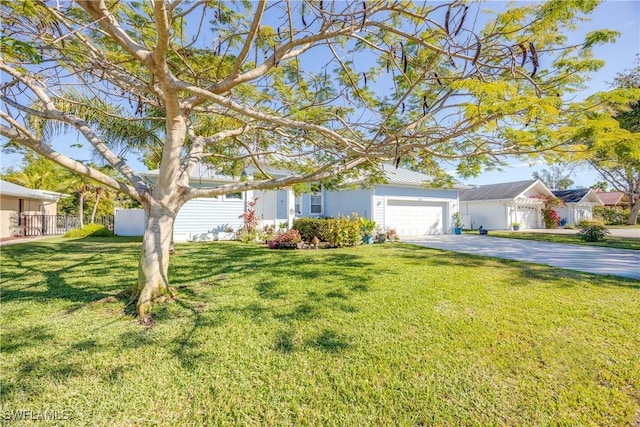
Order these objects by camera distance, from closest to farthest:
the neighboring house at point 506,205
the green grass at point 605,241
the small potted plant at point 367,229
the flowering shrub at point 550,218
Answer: the green grass at point 605,241 → the small potted plant at point 367,229 → the neighboring house at point 506,205 → the flowering shrub at point 550,218

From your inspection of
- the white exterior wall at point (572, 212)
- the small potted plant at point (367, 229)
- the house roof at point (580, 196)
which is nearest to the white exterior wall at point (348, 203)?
the small potted plant at point (367, 229)

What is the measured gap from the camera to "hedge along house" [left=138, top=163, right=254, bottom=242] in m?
13.9

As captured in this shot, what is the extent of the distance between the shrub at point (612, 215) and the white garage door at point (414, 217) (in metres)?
27.1

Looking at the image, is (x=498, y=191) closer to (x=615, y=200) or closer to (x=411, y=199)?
(x=411, y=199)

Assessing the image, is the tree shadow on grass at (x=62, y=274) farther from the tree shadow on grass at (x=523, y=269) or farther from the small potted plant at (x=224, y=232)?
the tree shadow on grass at (x=523, y=269)

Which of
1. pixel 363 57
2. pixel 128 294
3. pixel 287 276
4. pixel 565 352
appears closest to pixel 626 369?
pixel 565 352

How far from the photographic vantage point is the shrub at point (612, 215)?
3281 cm

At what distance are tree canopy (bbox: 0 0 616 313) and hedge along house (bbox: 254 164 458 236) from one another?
9.33 meters

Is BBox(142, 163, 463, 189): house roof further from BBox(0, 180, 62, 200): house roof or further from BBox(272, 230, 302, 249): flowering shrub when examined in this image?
BBox(0, 180, 62, 200): house roof

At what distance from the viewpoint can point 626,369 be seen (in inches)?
123

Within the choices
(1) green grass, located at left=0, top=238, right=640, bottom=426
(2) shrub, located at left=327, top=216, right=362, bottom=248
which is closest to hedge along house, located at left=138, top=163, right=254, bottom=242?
(2) shrub, located at left=327, top=216, right=362, bottom=248

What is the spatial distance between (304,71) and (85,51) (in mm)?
3528

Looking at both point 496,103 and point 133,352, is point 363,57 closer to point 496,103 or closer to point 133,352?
point 496,103

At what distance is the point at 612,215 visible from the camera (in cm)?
3306
